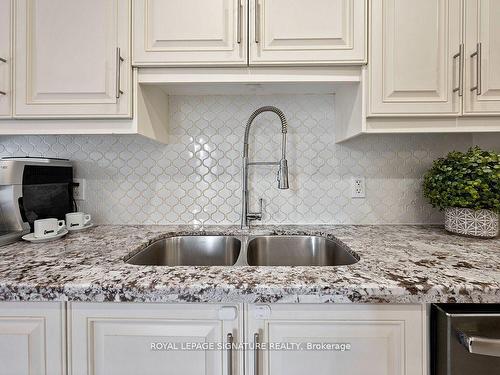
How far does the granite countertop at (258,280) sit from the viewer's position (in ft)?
2.15

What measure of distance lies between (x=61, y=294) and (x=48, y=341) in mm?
164

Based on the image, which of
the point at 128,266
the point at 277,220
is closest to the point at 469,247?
the point at 277,220

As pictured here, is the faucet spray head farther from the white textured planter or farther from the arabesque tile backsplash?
the white textured planter

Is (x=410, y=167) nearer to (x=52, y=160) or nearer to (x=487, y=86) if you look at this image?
(x=487, y=86)

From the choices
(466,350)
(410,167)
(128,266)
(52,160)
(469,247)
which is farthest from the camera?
(410,167)

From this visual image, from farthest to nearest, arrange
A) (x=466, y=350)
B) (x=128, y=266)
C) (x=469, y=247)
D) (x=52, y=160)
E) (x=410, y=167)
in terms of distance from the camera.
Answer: (x=410, y=167) < (x=52, y=160) < (x=469, y=247) < (x=128, y=266) < (x=466, y=350)

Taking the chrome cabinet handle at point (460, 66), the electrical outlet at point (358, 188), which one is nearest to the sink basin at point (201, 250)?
the electrical outlet at point (358, 188)

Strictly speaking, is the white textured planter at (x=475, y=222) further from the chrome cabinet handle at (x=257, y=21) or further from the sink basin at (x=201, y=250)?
the chrome cabinet handle at (x=257, y=21)

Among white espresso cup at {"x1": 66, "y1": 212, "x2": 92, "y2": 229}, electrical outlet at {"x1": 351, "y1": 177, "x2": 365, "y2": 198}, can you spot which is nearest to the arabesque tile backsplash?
electrical outlet at {"x1": 351, "y1": 177, "x2": 365, "y2": 198}

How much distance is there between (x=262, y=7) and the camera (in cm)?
104

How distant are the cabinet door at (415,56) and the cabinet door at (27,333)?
50.0 inches

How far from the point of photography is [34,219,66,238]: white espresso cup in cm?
107

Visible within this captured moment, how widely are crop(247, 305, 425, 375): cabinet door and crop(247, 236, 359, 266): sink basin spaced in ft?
1.79

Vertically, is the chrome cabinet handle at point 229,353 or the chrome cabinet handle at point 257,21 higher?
the chrome cabinet handle at point 257,21
